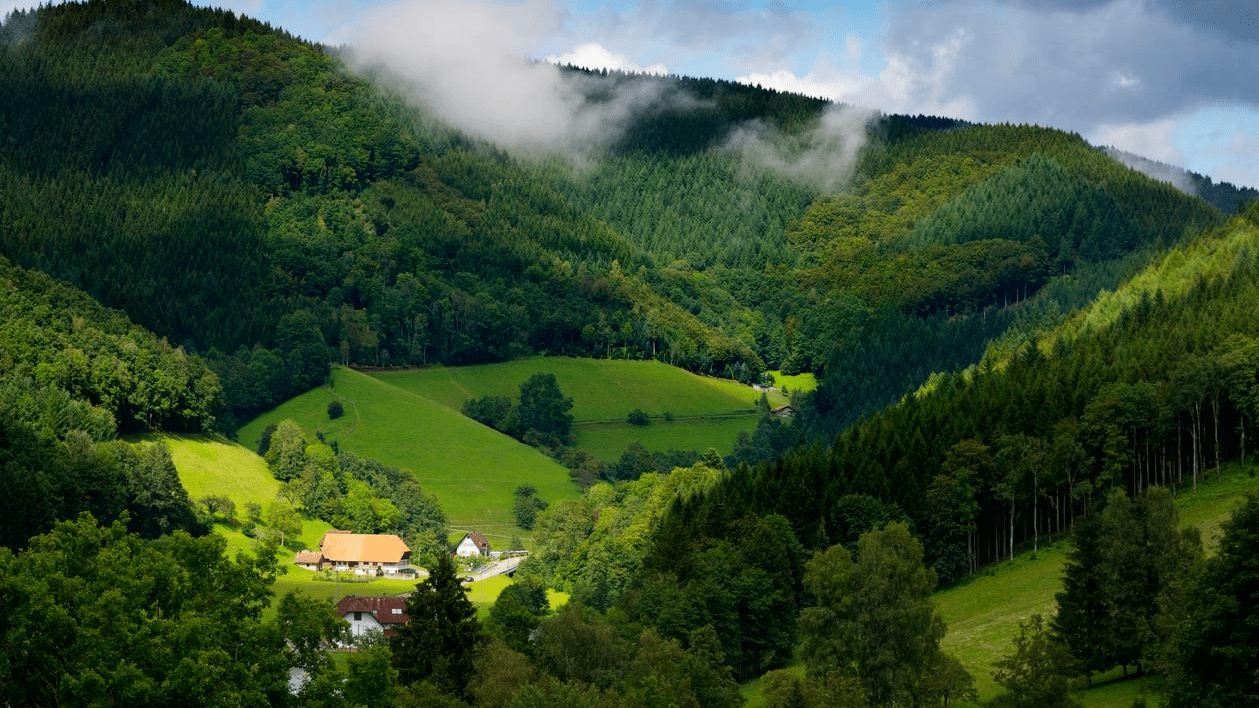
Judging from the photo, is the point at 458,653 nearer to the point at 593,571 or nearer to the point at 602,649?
the point at 602,649

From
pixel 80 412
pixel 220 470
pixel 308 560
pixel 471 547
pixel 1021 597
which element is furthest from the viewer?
pixel 471 547

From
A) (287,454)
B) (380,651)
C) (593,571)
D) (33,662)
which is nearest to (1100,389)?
(593,571)

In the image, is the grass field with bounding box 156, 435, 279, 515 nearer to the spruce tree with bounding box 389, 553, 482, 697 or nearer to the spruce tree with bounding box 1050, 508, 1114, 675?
the spruce tree with bounding box 389, 553, 482, 697

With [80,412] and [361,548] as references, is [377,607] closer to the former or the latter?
[361,548]

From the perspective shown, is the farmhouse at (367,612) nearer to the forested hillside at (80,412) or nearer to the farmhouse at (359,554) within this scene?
the forested hillside at (80,412)

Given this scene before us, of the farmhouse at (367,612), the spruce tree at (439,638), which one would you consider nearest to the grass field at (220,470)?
the farmhouse at (367,612)

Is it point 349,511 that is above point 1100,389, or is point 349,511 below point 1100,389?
below

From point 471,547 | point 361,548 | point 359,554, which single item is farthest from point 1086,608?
point 471,547
